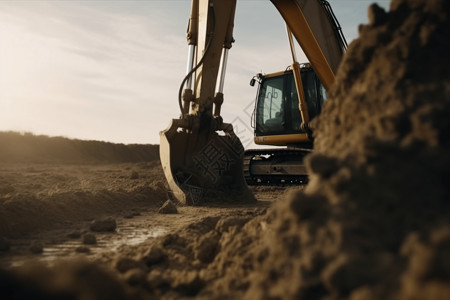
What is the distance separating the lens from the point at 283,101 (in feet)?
27.6

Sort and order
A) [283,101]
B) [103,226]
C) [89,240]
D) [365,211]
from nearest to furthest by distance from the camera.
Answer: [365,211] → [89,240] → [103,226] → [283,101]

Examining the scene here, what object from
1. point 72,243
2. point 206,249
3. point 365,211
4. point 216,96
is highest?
point 216,96

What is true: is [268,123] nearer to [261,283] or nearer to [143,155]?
[261,283]

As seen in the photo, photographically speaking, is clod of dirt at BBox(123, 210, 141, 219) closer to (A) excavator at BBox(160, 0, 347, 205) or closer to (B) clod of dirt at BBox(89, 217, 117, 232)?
(A) excavator at BBox(160, 0, 347, 205)

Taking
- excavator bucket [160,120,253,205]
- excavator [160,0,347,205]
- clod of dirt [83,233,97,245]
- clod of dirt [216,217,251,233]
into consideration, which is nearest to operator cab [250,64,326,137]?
excavator [160,0,347,205]

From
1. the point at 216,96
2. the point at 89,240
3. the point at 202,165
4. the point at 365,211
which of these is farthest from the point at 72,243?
the point at 216,96

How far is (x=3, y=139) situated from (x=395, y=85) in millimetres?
27509

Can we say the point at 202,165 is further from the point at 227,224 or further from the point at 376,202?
the point at 376,202

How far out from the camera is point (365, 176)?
181 centimetres

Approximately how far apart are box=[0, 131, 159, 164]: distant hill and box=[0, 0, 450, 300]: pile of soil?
23323 mm

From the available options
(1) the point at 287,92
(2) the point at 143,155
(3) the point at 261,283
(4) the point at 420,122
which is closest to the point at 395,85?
(4) the point at 420,122

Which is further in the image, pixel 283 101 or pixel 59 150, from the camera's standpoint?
pixel 59 150

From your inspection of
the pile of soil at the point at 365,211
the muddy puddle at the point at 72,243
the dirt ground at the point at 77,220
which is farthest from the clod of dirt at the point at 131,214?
the pile of soil at the point at 365,211

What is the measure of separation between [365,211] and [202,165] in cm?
554
